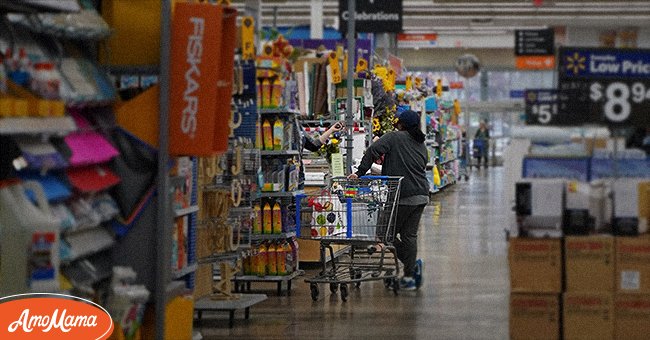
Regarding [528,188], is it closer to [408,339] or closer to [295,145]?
[408,339]

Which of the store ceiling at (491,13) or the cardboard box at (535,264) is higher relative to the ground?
the store ceiling at (491,13)

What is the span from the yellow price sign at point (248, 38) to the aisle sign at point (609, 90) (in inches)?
94.1

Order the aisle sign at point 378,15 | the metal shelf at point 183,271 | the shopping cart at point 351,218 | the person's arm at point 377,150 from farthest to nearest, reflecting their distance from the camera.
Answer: the aisle sign at point 378,15 → the person's arm at point 377,150 → the shopping cart at point 351,218 → the metal shelf at point 183,271

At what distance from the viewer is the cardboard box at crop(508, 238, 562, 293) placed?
238 inches

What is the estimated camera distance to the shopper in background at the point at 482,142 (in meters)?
35.4

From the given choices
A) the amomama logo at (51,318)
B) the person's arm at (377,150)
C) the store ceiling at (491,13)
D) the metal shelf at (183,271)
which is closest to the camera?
the amomama logo at (51,318)

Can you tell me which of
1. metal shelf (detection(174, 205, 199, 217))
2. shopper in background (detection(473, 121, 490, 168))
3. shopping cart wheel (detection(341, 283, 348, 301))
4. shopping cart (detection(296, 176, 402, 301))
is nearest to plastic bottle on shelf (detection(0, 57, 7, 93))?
metal shelf (detection(174, 205, 199, 217))

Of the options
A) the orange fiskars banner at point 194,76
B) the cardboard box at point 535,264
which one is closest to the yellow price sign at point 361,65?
the cardboard box at point 535,264

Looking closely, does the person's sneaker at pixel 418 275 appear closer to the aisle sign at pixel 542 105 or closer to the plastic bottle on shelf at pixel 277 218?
the plastic bottle on shelf at pixel 277 218

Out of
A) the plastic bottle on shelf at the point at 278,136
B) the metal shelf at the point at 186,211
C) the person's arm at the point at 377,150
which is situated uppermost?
the plastic bottle on shelf at the point at 278,136

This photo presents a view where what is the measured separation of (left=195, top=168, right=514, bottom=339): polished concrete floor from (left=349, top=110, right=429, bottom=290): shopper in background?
11.1 inches

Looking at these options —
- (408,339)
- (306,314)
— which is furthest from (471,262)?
(408,339)

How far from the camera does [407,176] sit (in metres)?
9.75

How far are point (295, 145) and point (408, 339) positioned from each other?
3084 mm
